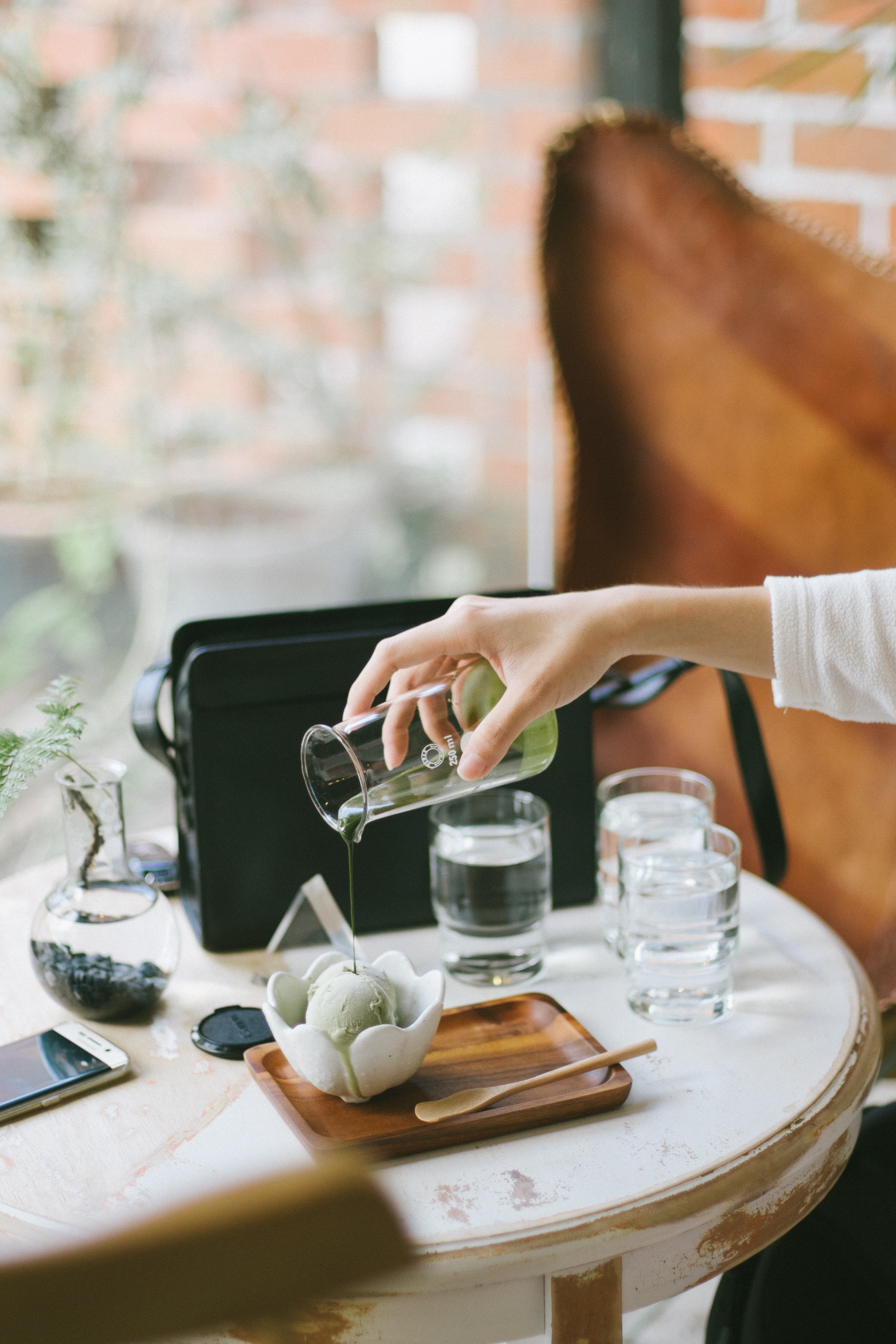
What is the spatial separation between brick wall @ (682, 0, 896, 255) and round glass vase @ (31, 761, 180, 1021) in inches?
49.4

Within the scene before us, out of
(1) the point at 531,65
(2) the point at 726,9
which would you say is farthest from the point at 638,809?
(1) the point at 531,65

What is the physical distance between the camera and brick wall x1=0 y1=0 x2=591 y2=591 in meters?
2.30

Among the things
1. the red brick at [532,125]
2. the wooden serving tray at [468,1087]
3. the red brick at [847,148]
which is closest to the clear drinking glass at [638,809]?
the wooden serving tray at [468,1087]

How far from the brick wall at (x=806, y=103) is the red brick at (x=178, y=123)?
86 centimetres

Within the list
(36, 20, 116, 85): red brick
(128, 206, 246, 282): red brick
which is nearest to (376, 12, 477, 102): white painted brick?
(128, 206, 246, 282): red brick

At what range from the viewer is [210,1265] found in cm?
39

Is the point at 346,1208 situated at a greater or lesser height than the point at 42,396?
lesser

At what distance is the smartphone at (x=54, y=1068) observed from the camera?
0.82 meters

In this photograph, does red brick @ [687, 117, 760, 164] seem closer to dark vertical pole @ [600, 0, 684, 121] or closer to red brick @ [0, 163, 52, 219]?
dark vertical pole @ [600, 0, 684, 121]

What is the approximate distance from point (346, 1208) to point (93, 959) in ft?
1.84

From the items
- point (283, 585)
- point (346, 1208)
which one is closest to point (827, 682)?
point (346, 1208)

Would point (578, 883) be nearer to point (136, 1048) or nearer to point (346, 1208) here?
point (136, 1048)

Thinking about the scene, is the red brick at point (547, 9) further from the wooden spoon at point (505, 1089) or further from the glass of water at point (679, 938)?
the wooden spoon at point (505, 1089)

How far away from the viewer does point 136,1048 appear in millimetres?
893
